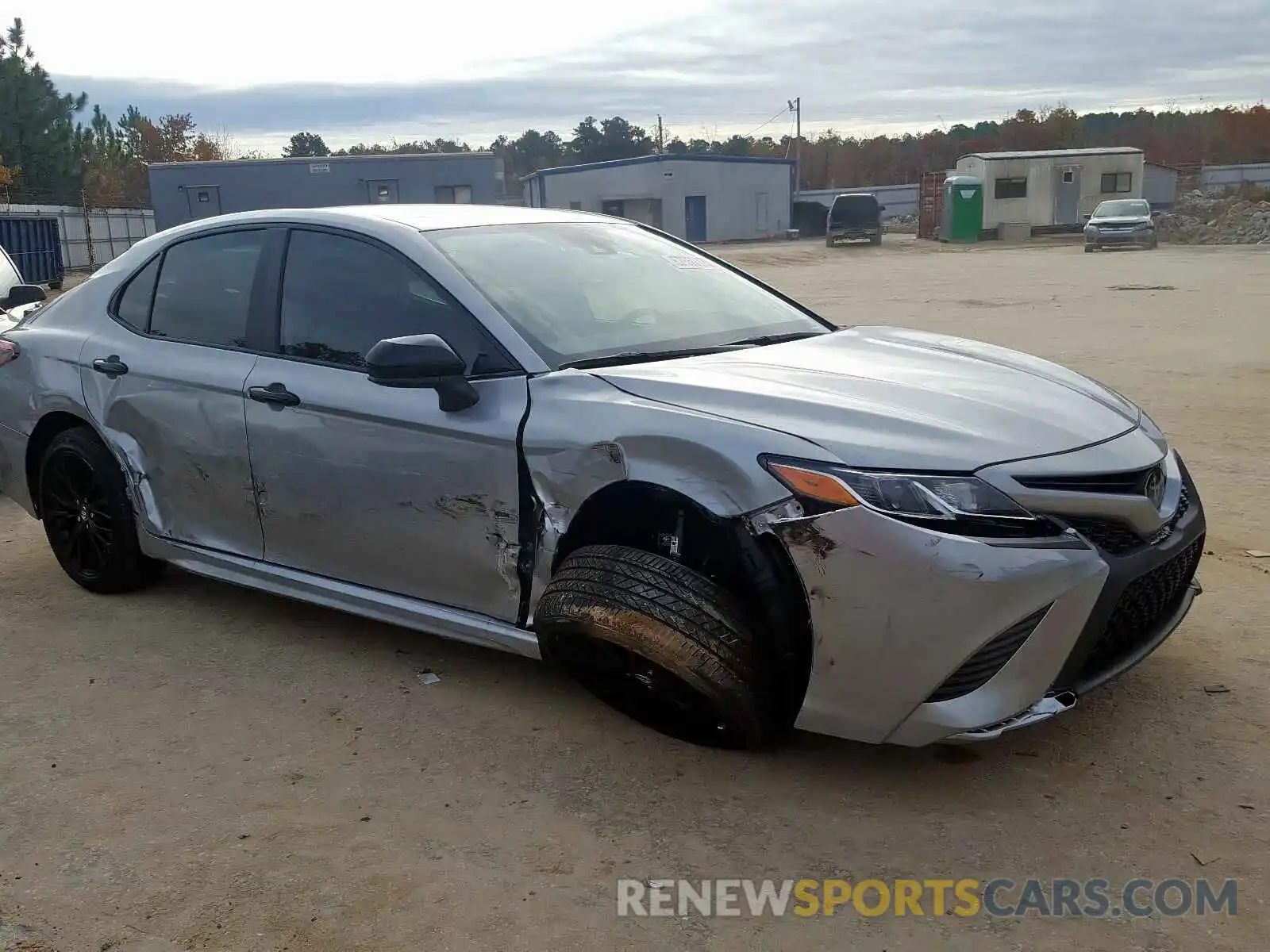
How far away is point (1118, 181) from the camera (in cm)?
4766

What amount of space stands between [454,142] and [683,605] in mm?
92670

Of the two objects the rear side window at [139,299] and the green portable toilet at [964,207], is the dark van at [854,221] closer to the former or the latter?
the green portable toilet at [964,207]

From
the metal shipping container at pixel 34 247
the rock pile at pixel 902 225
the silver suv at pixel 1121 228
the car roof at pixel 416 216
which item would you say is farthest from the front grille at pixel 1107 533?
the rock pile at pixel 902 225

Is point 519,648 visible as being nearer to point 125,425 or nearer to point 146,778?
point 146,778

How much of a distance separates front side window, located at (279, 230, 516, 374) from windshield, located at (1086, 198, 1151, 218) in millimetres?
35780

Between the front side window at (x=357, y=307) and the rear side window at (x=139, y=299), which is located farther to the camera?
the rear side window at (x=139, y=299)

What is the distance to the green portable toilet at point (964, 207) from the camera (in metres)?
46.3

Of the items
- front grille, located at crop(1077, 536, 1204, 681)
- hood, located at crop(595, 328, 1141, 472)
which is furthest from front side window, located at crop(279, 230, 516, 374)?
front grille, located at crop(1077, 536, 1204, 681)

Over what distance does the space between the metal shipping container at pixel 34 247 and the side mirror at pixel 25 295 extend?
1687 cm

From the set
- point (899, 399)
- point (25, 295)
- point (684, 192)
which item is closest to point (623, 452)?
point (899, 399)

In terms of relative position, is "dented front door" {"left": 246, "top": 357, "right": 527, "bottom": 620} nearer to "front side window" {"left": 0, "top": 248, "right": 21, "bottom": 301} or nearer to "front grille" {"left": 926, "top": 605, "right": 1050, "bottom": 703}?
"front grille" {"left": 926, "top": 605, "right": 1050, "bottom": 703}

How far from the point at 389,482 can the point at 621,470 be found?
2.89 ft

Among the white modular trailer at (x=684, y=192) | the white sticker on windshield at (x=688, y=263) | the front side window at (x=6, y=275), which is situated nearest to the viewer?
the white sticker on windshield at (x=688, y=263)

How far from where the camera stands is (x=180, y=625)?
15.2ft
